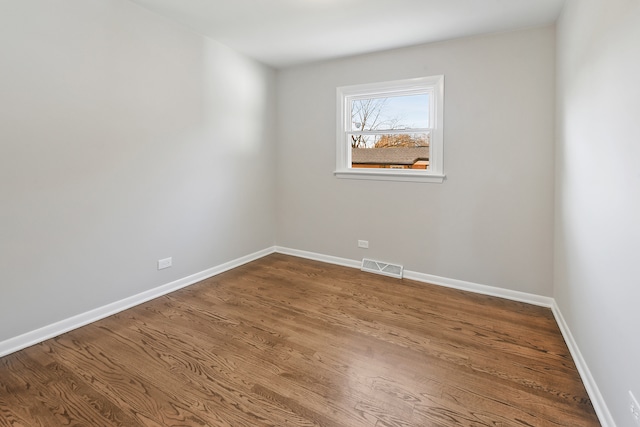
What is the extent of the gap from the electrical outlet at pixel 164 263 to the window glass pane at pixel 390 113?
259 cm

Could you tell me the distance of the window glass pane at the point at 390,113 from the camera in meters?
3.46

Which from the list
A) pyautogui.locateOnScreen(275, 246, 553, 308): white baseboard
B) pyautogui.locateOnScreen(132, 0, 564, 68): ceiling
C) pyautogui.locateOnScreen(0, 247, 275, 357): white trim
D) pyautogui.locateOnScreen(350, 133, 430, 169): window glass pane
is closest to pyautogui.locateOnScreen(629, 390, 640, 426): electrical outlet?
pyautogui.locateOnScreen(275, 246, 553, 308): white baseboard

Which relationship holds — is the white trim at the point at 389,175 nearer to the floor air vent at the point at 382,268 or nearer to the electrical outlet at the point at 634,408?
the floor air vent at the point at 382,268

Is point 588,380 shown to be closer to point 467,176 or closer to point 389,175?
point 467,176

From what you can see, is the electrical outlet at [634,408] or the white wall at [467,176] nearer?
→ the electrical outlet at [634,408]

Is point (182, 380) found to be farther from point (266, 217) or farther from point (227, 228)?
point (266, 217)

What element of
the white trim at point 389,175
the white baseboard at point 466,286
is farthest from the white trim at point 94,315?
Result: the white trim at point 389,175

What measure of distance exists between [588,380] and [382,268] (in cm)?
211

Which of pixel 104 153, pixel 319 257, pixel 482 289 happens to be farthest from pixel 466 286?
pixel 104 153

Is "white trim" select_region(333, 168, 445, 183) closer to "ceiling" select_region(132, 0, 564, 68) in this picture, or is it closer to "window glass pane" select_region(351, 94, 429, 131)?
"window glass pane" select_region(351, 94, 429, 131)

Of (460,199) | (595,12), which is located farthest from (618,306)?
(460,199)

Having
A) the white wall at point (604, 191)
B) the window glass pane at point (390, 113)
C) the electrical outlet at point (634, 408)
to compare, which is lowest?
the electrical outlet at point (634, 408)

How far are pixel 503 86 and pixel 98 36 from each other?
11.4ft

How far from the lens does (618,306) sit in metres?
1.41
